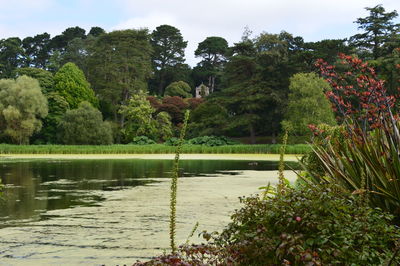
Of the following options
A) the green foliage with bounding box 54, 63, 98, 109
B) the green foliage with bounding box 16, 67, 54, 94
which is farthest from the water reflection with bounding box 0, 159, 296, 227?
the green foliage with bounding box 16, 67, 54, 94

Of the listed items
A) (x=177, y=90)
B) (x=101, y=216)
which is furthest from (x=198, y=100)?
(x=101, y=216)

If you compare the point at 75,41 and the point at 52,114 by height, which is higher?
the point at 75,41

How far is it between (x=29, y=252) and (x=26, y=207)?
4.29 meters

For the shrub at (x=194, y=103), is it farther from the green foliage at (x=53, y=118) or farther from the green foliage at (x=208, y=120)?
the green foliage at (x=53, y=118)

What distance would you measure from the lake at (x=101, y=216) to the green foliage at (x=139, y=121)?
92.7 feet

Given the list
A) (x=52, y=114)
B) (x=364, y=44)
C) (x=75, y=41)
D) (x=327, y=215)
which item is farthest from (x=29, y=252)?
(x=75, y=41)

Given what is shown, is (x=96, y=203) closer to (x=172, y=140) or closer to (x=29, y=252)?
(x=29, y=252)

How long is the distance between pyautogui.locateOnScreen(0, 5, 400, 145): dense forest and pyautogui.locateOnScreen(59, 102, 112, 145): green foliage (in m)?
0.08

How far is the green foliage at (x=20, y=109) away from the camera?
40469 millimetres

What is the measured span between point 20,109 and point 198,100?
18.5 meters

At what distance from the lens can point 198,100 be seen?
52.5m

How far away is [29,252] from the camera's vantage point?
6359 mm

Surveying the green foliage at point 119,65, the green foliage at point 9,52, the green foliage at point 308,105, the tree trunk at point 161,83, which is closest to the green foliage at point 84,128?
the green foliage at point 119,65

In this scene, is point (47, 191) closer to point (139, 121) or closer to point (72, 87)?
point (139, 121)
